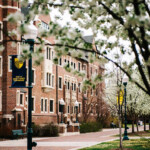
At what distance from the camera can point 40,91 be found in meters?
36.3

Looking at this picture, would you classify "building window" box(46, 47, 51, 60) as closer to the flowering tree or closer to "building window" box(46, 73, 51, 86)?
"building window" box(46, 73, 51, 86)

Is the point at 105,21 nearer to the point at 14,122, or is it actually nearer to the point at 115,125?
the point at 14,122

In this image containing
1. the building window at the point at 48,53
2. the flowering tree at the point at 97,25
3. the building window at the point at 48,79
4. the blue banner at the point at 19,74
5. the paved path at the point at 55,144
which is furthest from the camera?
the building window at the point at 48,79

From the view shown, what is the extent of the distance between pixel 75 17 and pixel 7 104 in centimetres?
2424

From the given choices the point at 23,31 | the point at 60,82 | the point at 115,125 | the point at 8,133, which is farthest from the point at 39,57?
the point at 115,125

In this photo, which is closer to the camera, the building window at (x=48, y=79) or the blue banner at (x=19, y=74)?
the blue banner at (x=19, y=74)

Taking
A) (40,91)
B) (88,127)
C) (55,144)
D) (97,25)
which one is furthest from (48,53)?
(97,25)

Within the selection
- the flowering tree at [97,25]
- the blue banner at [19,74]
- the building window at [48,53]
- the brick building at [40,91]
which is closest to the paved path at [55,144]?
the brick building at [40,91]

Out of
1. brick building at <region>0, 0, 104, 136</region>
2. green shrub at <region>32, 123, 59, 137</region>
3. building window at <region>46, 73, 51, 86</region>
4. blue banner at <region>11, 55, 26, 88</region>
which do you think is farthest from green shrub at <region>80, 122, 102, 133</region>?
blue banner at <region>11, 55, 26, 88</region>

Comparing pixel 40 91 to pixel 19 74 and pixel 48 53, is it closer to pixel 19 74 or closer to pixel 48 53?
pixel 48 53

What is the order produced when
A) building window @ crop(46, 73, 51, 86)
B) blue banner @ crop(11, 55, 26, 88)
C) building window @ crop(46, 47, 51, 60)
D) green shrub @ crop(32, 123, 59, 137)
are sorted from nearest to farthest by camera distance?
blue banner @ crop(11, 55, 26, 88) → green shrub @ crop(32, 123, 59, 137) → building window @ crop(46, 47, 51, 60) → building window @ crop(46, 73, 51, 86)

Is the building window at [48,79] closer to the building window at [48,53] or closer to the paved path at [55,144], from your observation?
the building window at [48,53]

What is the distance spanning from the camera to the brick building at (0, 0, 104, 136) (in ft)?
97.0

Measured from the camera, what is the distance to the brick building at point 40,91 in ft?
97.0
